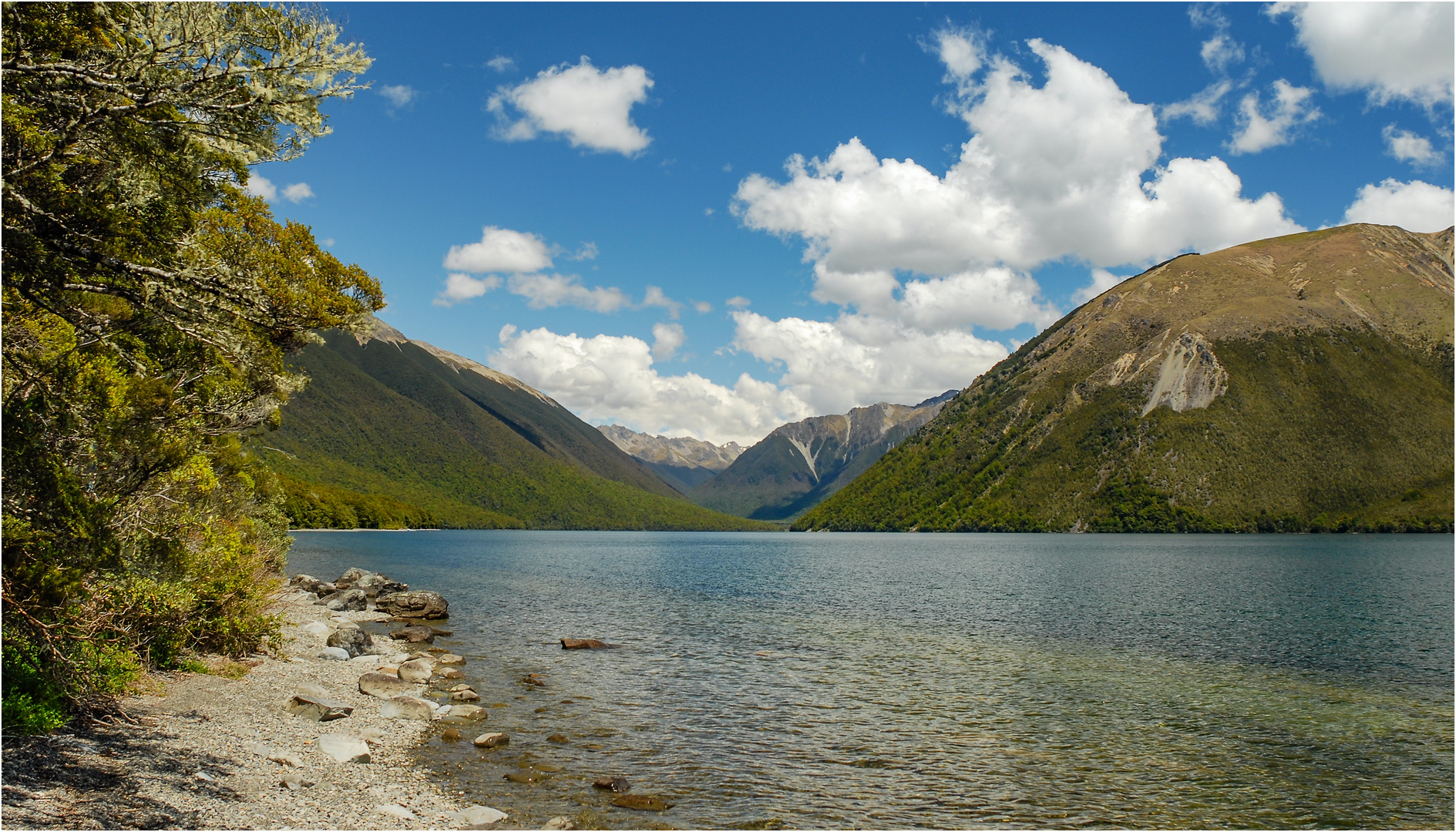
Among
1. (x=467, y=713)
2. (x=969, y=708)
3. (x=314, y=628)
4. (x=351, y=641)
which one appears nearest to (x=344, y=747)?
(x=467, y=713)

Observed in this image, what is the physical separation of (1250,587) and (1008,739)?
6783 centimetres

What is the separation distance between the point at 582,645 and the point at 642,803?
22.4 meters

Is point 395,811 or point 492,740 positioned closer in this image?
point 395,811

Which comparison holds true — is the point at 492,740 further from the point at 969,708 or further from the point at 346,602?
the point at 346,602

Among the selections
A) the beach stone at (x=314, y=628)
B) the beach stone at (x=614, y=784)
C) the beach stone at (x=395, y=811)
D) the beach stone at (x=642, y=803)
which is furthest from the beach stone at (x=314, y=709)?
the beach stone at (x=314, y=628)

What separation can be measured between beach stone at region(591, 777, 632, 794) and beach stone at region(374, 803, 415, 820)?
15.9 feet

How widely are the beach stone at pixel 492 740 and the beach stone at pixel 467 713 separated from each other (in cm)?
238

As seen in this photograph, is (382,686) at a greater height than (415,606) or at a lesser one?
greater

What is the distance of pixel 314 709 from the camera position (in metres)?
22.5

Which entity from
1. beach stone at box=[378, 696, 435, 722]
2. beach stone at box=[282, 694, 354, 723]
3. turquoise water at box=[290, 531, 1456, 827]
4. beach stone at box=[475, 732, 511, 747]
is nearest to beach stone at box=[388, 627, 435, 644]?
turquoise water at box=[290, 531, 1456, 827]

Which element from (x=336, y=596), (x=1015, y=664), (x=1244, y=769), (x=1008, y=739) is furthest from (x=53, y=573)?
(x=336, y=596)

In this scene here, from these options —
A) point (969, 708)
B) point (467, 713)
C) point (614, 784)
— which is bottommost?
point (969, 708)

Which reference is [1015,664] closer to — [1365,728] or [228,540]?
[1365,728]

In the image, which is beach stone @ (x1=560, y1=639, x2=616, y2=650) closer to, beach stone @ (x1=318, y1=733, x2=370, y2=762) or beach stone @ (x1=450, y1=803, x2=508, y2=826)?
beach stone @ (x1=318, y1=733, x2=370, y2=762)
